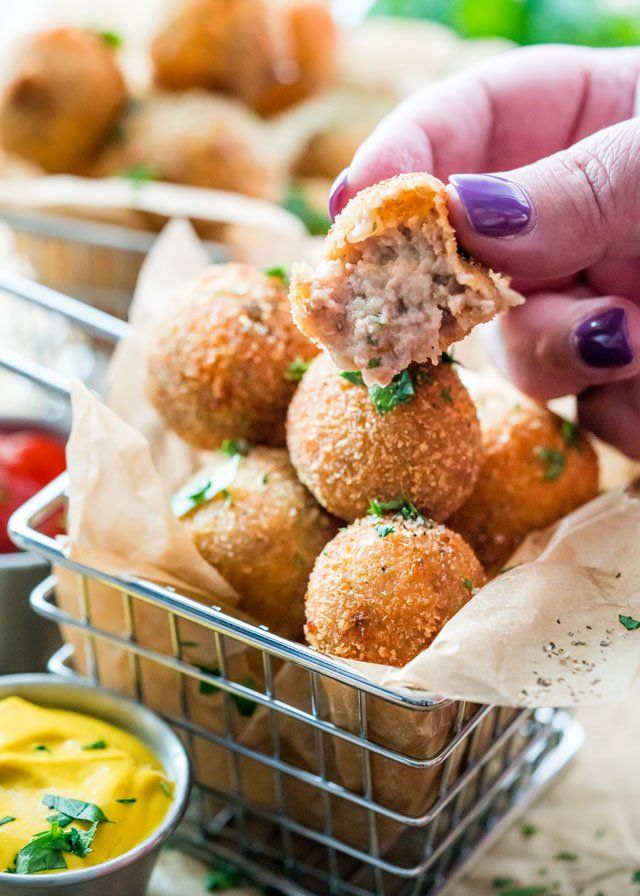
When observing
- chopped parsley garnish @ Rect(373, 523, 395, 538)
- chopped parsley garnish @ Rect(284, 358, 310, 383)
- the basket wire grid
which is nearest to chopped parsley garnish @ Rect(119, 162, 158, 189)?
the basket wire grid

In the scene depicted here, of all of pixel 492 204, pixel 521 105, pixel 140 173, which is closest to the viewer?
pixel 492 204

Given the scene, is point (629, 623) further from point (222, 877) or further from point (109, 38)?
point (109, 38)

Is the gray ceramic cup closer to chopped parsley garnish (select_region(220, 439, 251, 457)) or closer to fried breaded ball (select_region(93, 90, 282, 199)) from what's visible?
chopped parsley garnish (select_region(220, 439, 251, 457))

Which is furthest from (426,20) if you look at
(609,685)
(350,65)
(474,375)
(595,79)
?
(609,685)

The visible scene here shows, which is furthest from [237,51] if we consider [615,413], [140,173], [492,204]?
[492,204]

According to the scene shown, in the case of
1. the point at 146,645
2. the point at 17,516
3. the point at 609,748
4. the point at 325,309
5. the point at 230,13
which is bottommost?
the point at 609,748

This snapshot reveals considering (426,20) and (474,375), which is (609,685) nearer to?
(474,375)
